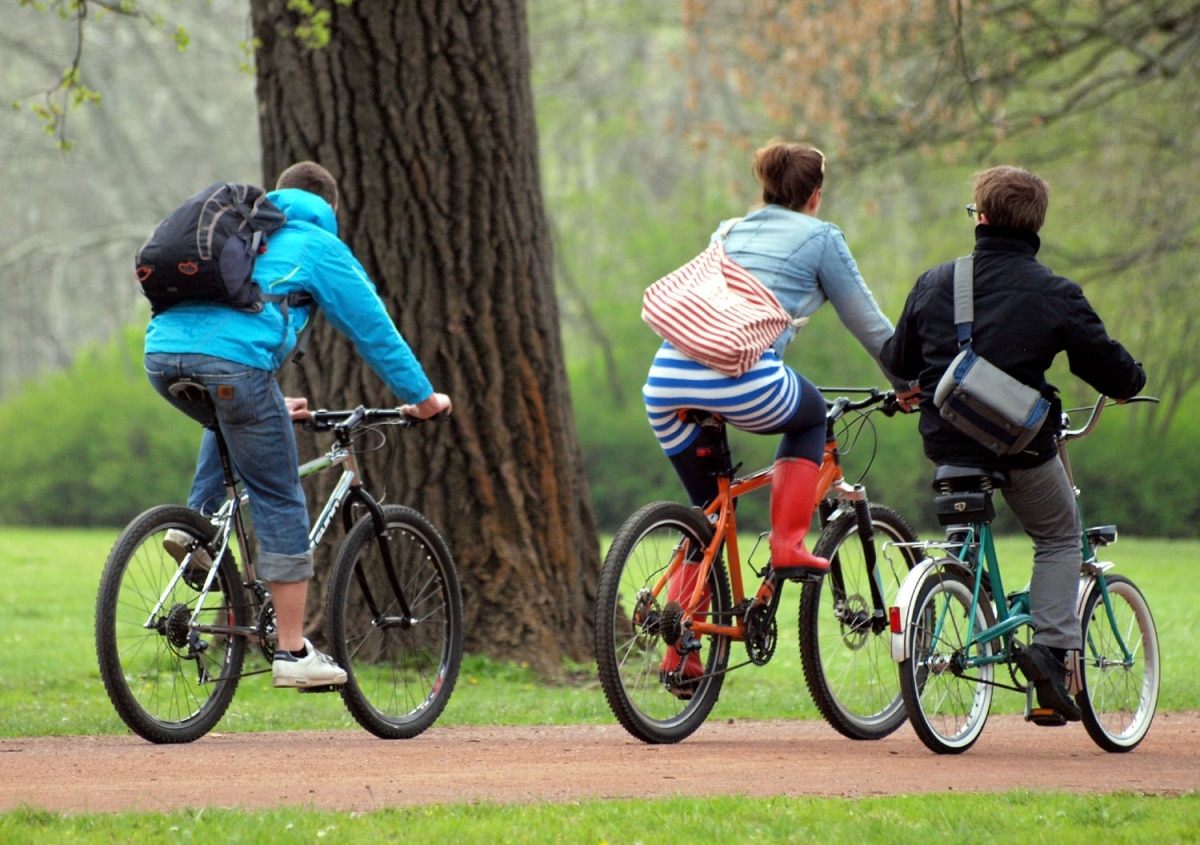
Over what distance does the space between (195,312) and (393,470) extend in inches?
104

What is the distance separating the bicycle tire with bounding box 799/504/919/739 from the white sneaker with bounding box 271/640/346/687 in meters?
1.62

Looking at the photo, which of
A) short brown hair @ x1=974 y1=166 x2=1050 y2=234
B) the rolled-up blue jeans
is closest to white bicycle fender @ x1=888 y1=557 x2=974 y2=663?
short brown hair @ x1=974 y1=166 x2=1050 y2=234

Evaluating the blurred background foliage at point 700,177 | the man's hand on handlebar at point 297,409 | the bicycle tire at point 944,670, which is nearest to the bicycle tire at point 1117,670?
the bicycle tire at point 944,670

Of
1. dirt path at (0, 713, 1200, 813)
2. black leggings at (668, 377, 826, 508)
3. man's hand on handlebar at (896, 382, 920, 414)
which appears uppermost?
man's hand on handlebar at (896, 382, 920, 414)

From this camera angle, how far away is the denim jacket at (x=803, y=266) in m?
5.88

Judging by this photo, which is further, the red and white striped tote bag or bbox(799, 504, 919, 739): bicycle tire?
bbox(799, 504, 919, 739): bicycle tire

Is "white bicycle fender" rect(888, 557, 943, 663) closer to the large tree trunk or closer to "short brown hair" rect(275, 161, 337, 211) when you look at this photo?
"short brown hair" rect(275, 161, 337, 211)

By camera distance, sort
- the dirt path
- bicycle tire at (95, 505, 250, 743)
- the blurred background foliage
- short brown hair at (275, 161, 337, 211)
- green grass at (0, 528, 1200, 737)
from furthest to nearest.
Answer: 1. the blurred background foliage
2. green grass at (0, 528, 1200, 737)
3. short brown hair at (275, 161, 337, 211)
4. bicycle tire at (95, 505, 250, 743)
5. the dirt path

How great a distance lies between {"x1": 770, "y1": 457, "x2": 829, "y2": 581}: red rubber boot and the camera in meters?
5.92

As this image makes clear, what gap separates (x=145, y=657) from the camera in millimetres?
5559

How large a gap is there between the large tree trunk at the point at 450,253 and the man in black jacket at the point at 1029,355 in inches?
103

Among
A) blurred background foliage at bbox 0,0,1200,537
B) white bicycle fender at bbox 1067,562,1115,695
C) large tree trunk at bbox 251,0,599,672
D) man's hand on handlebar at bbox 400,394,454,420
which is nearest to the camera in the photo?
white bicycle fender at bbox 1067,562,1115,695

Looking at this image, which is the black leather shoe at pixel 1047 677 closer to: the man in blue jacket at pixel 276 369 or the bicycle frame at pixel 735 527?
the bicycle frame at pixel 735 527

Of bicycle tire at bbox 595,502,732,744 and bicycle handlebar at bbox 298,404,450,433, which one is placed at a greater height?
bicycle handlebar at bbox 298,404,450,433
